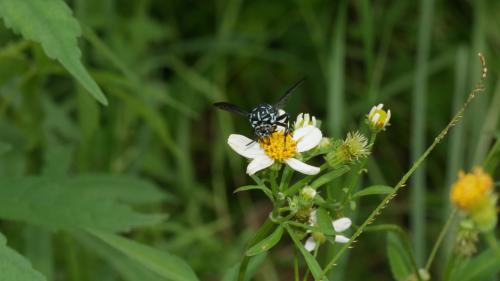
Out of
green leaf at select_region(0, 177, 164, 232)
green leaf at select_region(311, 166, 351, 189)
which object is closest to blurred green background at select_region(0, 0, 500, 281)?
green leaf at select_region(0, 177, 164, 232)

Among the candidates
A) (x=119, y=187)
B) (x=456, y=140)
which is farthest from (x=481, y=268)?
(x=456, y=140)

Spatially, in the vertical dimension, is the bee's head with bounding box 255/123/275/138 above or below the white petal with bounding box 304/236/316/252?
above

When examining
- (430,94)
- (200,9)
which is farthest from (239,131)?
(430,94)

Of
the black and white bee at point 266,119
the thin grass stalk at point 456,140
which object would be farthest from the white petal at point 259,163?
the thin grass stalk at point 456,140

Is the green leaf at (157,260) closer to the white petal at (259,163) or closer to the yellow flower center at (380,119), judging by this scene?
the white petal at (259,163)

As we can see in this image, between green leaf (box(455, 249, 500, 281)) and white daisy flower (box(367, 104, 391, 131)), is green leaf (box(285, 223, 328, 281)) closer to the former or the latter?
white daisy flower (box(367, 104, 391, 131))

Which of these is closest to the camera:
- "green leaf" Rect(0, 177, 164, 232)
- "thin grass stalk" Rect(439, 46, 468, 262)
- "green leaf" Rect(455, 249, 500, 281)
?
"green leaf" Rect(455, 249, 500, 281)

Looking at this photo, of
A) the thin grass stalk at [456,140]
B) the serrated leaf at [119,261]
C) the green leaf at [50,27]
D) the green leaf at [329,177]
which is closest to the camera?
the green leaf at [329,177]

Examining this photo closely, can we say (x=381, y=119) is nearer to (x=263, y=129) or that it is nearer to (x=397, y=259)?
(x=263, y=129)
